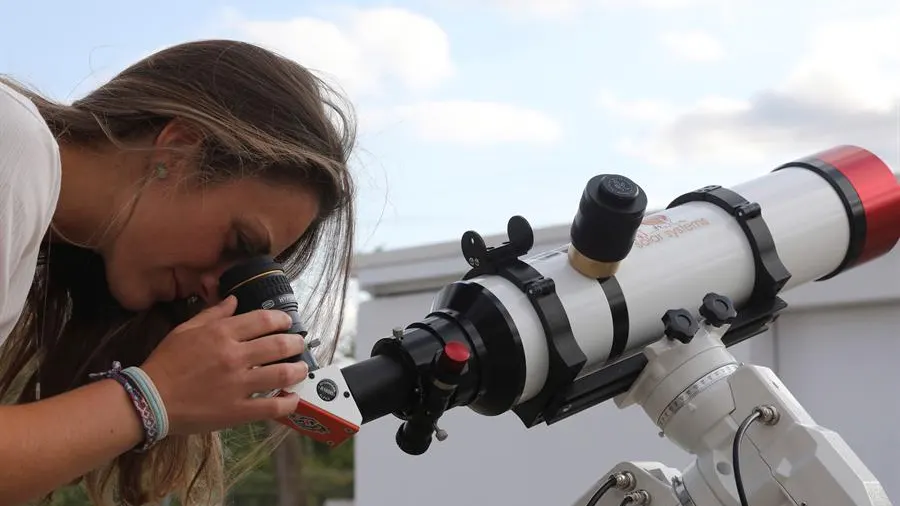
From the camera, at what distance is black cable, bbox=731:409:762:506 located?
3.81 ft

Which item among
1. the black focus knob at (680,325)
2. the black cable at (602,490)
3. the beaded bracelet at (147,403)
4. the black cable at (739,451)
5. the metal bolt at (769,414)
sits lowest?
the black cable at (602,490)

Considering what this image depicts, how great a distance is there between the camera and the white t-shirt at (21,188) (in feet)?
3.40

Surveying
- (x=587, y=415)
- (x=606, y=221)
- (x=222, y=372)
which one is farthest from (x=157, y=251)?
(x=587, y=415)

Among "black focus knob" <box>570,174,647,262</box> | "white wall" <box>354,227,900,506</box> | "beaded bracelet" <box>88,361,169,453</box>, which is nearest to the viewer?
"beaded bracelet" <box>88,361,169,453</box>

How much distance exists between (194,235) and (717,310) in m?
0.61

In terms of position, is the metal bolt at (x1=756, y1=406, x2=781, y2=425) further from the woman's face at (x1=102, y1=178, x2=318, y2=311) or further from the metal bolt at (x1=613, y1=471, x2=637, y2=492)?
the woman's face at (x1=102, y1=178, x2=318, y2=311)

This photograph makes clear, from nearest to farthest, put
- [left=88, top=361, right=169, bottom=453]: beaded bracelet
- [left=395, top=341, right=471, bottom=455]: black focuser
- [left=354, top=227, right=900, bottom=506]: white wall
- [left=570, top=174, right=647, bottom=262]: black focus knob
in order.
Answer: [left=88, top=361, right=169, bottom=453]: beaded bracelet, [left=395, top=341, right=471, bottom=455]: black focuser, [left=570, top=174, right=647, bottom=262]: black focus knob, [left=354, top=227, right=900, bottom=506]: white wall

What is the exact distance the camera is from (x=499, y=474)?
318 centimetres

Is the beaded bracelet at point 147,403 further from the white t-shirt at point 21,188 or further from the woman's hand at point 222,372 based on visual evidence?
the white t-shirt at point 21,188

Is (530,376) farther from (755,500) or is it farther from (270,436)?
(270,436)

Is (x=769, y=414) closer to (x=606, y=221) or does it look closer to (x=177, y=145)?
(x=606, y=221)

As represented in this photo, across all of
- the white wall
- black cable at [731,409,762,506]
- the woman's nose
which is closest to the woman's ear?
the woman's nose

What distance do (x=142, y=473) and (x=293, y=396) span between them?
57 centimetres

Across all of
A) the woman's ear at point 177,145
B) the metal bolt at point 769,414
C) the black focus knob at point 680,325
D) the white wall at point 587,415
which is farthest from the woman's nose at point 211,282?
the white wall at point 587,415
